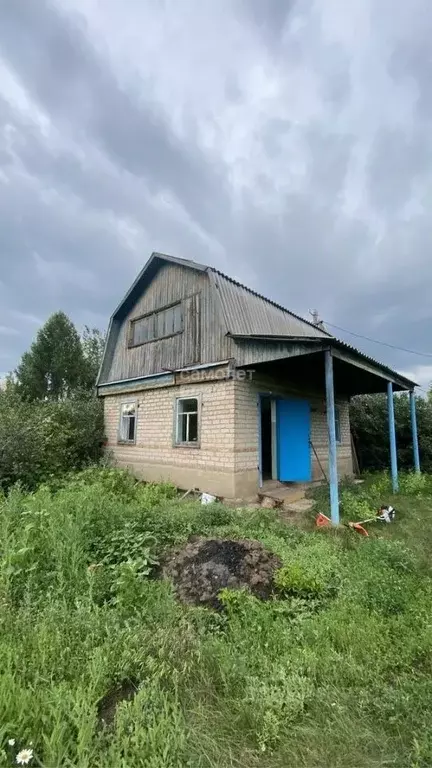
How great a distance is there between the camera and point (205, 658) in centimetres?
238

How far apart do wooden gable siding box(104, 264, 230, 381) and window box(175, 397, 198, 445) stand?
99cm

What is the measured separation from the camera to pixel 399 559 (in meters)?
3.90

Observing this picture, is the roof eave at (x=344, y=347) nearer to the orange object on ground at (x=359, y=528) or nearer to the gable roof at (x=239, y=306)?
the gable roof at (x=239, y=306)

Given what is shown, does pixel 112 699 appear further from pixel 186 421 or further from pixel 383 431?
pixel 383 431

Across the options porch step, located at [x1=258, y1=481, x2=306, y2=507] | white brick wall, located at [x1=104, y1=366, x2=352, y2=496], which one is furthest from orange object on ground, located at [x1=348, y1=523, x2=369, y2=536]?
white brick wall, located at [x1=104, y1=366, x2=352, y2=496]

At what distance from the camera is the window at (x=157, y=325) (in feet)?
32.8

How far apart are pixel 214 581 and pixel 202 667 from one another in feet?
3.53

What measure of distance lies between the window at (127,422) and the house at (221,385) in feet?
0.12

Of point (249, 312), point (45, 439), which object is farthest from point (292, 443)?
point (45, 439)

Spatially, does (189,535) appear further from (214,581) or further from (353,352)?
(353,352)

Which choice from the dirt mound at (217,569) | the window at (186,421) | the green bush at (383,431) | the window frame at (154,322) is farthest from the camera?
the green bush at (383,431)

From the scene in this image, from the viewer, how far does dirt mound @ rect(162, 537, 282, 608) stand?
3.31 meters

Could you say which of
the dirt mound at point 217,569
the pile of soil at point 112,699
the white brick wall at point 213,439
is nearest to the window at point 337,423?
the white brick wall at point 213,439

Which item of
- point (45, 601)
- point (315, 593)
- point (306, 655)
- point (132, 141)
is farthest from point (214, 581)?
point (132, 141)
